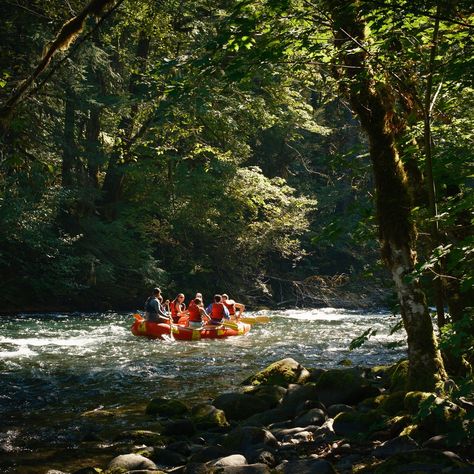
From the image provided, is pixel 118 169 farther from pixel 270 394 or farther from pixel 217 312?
pixel 270 394

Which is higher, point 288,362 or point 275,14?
point 275,14

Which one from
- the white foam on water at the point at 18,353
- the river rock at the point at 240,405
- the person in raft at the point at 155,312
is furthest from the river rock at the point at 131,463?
the person in raft at the point at 155,312

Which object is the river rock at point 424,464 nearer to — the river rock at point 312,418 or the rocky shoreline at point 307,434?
the rocky shoreline at point 307,434

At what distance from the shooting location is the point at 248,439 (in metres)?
6.07

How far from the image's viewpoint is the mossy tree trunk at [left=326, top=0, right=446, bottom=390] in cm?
616

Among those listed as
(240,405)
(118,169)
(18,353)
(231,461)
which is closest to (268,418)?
(240,405)

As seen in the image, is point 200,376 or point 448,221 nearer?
point 448,221

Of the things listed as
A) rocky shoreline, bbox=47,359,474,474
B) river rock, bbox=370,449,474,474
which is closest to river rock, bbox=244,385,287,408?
rocky shoreline, bbox=47,359,474,474

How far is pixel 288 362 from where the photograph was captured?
9.98 metres

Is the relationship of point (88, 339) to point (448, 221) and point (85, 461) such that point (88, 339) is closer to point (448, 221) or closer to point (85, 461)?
point (85, 461)

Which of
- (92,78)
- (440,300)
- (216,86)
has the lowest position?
(440,300)

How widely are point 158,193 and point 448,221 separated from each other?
20.9 metres

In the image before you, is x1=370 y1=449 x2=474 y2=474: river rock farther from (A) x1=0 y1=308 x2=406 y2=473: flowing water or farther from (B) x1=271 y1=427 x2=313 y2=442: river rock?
(A) x1=0 y1=308 x2=406 y2=473: flowing water

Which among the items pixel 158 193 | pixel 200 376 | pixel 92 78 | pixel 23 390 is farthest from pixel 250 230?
pixel 23 390
